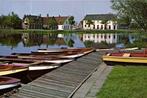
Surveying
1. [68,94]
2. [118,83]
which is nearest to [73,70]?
[118,83]

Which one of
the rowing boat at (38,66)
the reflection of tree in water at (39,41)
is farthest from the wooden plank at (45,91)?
the reflection of tree in water at (39,41)

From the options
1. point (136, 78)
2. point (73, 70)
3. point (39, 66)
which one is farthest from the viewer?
point (39, 66)

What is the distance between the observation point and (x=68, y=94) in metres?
13.4

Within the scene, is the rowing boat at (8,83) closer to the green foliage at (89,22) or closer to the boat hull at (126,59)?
the boat hull at (126,59)

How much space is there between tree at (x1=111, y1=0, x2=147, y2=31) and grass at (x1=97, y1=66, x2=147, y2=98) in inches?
1166

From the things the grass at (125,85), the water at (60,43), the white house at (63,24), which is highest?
the white house at (63,24)

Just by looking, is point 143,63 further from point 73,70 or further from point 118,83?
point 118,83

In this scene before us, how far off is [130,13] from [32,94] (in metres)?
39.8

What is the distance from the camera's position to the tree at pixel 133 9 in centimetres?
4797

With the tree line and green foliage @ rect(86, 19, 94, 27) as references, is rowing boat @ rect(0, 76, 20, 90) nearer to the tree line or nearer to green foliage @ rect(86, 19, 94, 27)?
the tree line

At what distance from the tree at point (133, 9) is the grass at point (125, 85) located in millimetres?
29614

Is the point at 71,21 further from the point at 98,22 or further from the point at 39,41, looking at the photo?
the point at 39,41

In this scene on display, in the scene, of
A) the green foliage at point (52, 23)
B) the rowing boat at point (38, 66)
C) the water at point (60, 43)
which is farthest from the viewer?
the green foliage at point (52, 23)

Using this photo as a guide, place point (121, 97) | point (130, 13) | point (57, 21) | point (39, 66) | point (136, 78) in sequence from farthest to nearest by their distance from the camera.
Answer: point (57, 21)
point (130, 13)
point (39, 66)
point (136, 78)
point (121, 97)
